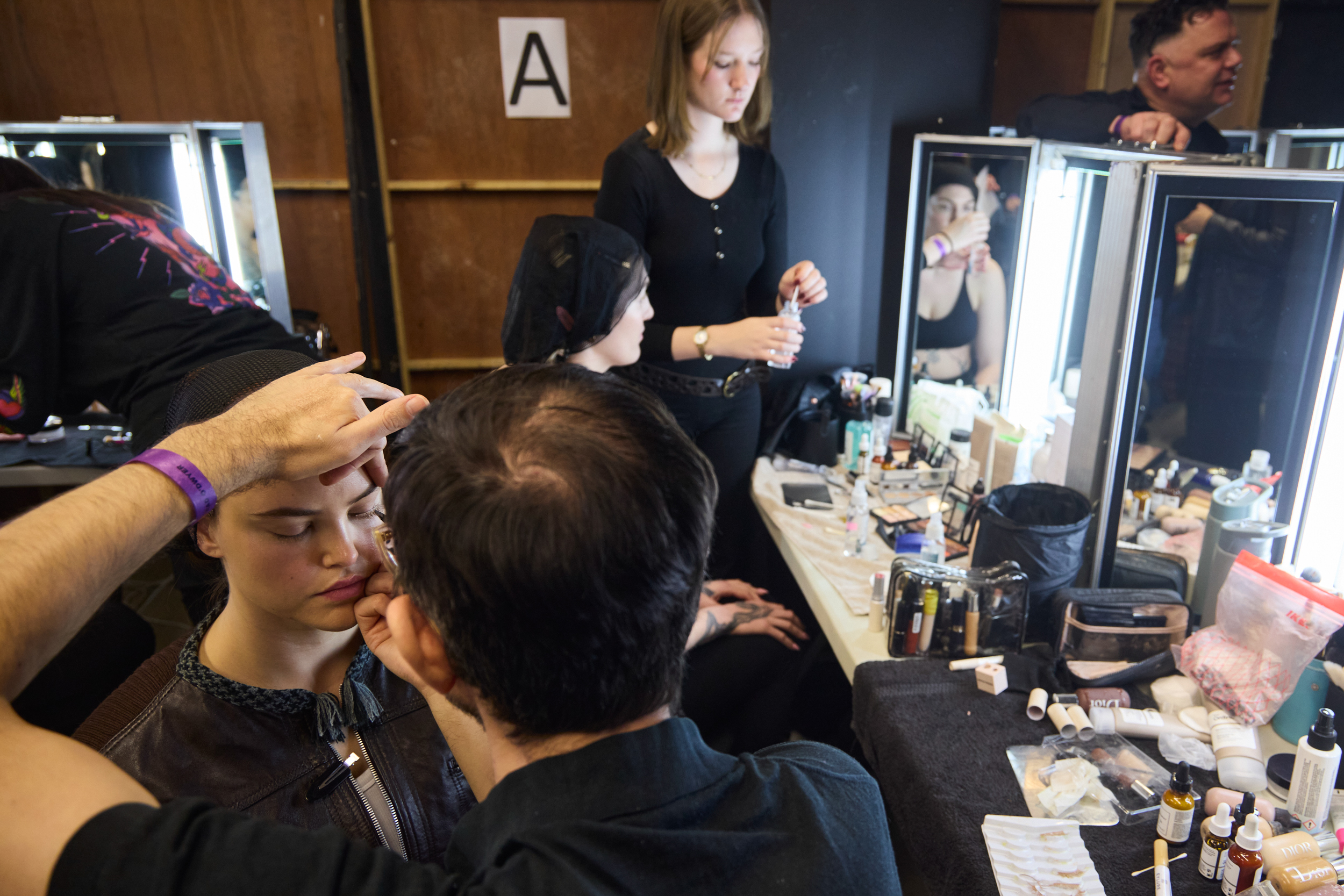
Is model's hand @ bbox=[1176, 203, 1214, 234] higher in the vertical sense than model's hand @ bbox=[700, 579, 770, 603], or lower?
higher

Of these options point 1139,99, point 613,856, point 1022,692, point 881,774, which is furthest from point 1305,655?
point 1139,99

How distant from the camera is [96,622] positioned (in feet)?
6.45

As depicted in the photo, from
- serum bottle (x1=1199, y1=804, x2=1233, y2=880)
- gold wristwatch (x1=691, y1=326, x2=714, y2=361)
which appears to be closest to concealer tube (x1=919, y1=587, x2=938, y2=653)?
serum bottle (x1=1199, y1=804, x2=1233, y2=880)

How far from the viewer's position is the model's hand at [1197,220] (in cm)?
146

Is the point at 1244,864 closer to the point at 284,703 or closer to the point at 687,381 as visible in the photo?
the point at 284,703

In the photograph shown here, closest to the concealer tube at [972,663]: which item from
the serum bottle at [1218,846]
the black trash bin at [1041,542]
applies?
the black trash bin at [1041,542]

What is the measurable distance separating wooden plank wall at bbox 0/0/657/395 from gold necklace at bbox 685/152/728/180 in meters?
1.74

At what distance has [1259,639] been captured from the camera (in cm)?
133

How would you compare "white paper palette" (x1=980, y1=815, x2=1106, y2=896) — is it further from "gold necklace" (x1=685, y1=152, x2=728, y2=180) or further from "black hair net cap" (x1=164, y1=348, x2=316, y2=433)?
"gold necklace" (x1=685, y1=152, x2=728, y2=180)

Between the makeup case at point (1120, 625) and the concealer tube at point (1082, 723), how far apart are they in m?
0.15

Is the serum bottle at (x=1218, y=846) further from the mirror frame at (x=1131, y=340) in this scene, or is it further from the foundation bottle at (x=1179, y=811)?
A: the mirror frame at (x=1131, y=340)

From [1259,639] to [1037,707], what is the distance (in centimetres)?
36

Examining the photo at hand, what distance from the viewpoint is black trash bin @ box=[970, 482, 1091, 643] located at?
154 cm

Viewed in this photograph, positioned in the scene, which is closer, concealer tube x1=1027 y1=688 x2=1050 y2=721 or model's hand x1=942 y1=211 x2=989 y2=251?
concealer tube x1=1027 y1=688 x2=1050 y2=721
